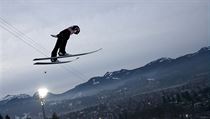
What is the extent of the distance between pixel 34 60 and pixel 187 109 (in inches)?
5886

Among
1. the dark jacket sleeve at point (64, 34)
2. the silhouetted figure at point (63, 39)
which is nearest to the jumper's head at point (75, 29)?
the silhouetted figure at point (63, 39)

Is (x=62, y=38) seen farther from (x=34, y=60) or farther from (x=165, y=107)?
(x=165, y=107)

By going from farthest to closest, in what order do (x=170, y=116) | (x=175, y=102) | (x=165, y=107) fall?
(x=175, y=102) < (x=165, y=107) < (x=170, y=116)

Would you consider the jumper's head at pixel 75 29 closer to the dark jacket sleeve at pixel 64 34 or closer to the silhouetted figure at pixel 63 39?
the silhouetted figure at pixel 63 39

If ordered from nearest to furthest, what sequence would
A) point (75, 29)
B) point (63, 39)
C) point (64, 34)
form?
point (75, 29) → point (64, 34) → point (63, 39)

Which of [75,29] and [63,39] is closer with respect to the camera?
[75,29]

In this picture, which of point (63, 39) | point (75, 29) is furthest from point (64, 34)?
point (75, 29)

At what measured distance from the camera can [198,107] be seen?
6358 inches

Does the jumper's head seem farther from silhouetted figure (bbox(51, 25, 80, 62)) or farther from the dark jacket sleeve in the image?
the dark jacket sleeve

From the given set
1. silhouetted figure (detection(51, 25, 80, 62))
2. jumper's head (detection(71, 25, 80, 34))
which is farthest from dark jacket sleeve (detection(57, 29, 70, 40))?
jumper's head (detection(71, 25, 80, 34))

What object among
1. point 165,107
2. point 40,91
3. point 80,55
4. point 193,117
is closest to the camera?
point 80,55

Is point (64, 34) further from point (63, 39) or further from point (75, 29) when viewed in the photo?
point (75, 29)

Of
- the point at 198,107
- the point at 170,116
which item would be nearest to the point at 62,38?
the point at 170,116

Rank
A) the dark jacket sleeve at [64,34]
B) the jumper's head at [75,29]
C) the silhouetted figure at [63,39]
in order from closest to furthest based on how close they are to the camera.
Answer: the jumper's head at [75,29], the silhouetted figure at [63,39], the dark jacket sleeve at [64,34]
